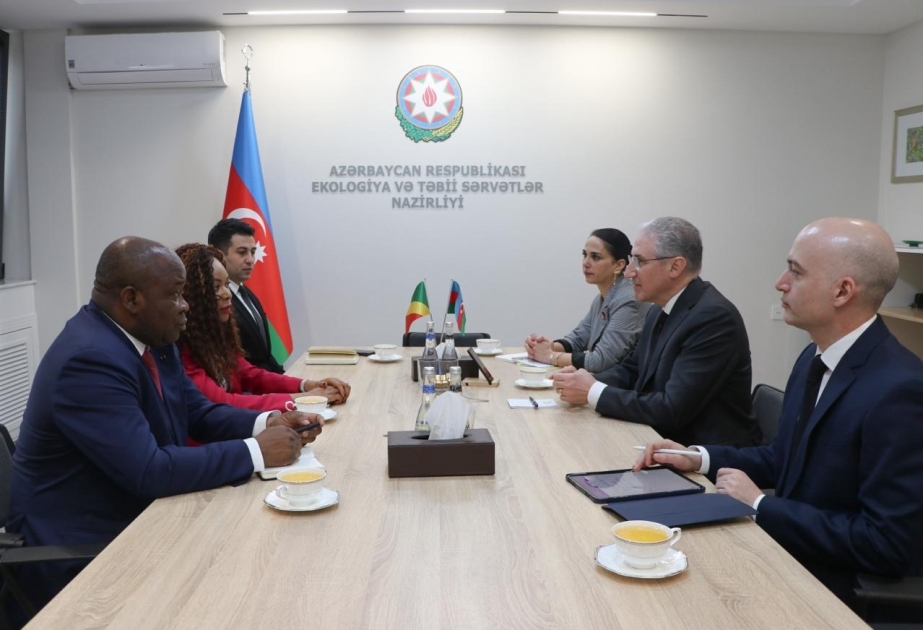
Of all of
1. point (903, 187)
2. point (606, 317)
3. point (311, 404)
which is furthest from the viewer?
point (903, 187)

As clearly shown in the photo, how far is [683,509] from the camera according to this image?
1794mm

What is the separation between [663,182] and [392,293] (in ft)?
6.51

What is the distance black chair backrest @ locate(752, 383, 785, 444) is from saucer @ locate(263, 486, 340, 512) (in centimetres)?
164

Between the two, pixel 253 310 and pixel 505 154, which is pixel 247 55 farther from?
pixel 253 310

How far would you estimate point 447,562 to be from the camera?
5.16 ft

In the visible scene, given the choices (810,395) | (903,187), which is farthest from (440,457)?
(903,187)

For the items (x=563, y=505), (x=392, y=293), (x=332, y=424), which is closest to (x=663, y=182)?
(x=392, y=293)

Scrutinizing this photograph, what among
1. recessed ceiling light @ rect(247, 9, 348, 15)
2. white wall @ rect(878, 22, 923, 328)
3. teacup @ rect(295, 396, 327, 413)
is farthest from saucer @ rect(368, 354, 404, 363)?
white wall @ rect(878, 22, 923, 328)

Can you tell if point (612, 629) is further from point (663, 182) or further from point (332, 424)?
point (663, 182)

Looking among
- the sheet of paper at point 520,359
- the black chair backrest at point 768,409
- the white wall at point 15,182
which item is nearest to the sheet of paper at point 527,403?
the black chair backrest at point 768,409

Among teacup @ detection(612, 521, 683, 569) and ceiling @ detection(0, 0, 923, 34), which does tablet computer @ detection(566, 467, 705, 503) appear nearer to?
teacup @ detection(612, 521, 683, 569)

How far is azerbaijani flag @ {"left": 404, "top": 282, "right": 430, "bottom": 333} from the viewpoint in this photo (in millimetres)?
4875

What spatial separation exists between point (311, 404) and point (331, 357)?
1.25 m

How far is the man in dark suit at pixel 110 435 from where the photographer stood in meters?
1.90
